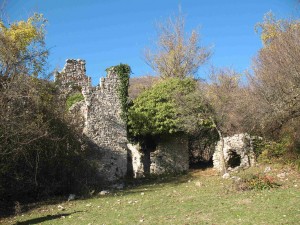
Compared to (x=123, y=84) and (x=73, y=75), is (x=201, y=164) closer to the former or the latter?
(x=123, y=84)

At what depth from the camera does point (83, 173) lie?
19672 millimetres

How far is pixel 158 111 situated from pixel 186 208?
39.6ft

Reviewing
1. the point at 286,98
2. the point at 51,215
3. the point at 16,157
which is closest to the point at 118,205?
the point at 51,215

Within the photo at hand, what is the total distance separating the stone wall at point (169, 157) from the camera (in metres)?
24.4

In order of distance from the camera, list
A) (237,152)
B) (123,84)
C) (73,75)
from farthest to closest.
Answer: (73,75) → (123,84) → (237,152)

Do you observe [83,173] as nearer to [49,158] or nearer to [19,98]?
[49,158]

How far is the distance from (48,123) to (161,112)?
8.36 metres

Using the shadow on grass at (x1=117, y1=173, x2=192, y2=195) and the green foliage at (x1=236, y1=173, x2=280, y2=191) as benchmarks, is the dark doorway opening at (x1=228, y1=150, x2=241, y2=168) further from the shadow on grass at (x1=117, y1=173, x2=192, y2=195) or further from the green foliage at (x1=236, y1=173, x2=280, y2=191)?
the green foliage at (x1=236, y1=173, x2=280, y2=191)

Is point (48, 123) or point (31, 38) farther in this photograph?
point (31, 38)

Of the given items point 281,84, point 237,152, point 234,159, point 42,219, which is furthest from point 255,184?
point 234,159

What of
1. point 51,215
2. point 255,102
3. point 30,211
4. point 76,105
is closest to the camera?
point 51,215

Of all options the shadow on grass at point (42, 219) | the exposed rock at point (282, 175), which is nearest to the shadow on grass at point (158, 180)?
the exposed rock at point (282, 175)

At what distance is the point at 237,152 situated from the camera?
2259cm

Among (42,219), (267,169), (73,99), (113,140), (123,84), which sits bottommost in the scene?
(42,219)
